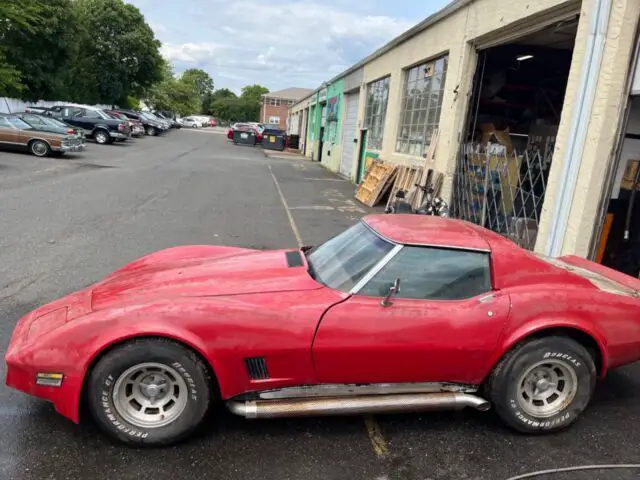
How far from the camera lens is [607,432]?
10.3 feet

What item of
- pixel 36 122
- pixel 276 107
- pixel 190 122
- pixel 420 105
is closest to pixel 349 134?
pixel 420 105

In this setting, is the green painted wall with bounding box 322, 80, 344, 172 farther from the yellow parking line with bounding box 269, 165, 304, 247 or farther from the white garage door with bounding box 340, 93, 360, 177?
the yellow parking line with bounding box 269, 165, 304, 247

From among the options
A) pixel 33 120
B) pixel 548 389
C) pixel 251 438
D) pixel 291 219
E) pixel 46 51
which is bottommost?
pixel 251 438

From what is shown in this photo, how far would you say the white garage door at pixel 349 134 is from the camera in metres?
19.7

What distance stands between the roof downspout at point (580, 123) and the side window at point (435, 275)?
367 centimetres

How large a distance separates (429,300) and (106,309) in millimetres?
1911

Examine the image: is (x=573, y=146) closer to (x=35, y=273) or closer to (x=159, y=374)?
(x=159, y=374)

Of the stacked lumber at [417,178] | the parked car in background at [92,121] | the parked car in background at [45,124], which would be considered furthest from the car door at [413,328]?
the parked car in background at [92,121]

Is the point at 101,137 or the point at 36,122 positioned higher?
the point at 36,122

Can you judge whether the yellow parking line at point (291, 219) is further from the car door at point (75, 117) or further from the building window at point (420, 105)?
the car door at point (75, 117)

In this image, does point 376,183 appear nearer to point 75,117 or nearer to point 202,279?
point 202,279

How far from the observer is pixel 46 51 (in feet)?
105

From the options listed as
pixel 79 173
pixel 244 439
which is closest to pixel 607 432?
pixel 244 439

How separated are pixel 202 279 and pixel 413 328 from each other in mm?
1358
